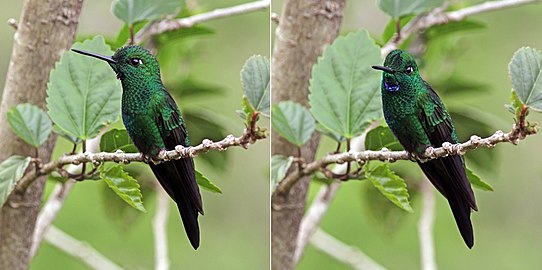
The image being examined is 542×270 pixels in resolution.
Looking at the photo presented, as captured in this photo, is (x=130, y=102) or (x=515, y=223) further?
(x=515, y=223)

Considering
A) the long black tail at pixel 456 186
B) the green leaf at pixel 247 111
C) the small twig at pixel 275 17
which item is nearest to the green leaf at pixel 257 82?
the green leaf at pixel 247 111

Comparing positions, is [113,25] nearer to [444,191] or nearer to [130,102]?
[130,102]

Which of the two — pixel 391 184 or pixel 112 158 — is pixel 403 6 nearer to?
pixel 391 184

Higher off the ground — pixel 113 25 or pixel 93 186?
pixel 113 25

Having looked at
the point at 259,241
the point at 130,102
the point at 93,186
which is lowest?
the point at 259,241

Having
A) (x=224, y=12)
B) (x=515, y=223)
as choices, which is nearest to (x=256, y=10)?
(x=224, y=12)

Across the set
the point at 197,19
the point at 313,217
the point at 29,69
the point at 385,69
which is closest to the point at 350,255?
the point at 313,217

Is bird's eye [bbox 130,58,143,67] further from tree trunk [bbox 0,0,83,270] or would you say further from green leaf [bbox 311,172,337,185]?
green leaf [bbox 311,172,337,185]

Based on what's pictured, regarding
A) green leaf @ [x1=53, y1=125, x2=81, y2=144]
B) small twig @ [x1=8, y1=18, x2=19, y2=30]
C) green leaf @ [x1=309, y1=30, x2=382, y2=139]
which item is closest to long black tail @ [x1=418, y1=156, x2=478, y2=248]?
green leaf @ [x1=309, y1=30, x2=382, y2=139]
